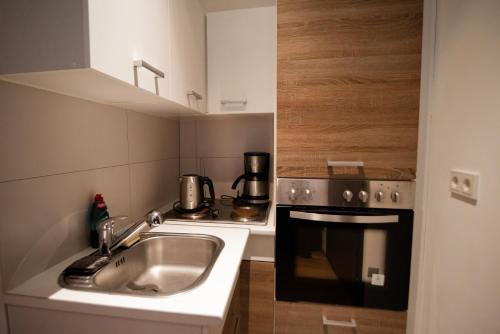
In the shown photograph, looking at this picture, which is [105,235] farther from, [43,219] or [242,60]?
[242,60]

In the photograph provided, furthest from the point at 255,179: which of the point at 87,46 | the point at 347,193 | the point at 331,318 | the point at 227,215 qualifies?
the point at 87,46

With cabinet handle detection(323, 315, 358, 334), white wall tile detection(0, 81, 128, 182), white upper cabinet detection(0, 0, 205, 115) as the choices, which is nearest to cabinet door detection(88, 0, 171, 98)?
white upper cabinet detection(0, 0, 205, 115)

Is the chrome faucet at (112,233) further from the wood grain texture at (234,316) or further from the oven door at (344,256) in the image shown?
the oven door at (344,256)

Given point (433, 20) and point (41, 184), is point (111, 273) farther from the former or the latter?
point (433, 20)

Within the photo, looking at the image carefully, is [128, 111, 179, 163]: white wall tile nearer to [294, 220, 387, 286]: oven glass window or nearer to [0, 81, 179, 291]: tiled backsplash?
[0, 81, 179, 291]: tiled backsplash

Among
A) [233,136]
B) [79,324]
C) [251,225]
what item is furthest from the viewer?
[233,136]

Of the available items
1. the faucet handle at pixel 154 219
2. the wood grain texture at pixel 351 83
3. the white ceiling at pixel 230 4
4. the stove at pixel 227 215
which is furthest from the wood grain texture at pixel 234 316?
the white ceiling at pixel 230 4

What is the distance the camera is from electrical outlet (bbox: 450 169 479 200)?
76cm

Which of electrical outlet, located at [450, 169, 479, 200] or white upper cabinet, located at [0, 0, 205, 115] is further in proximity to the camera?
electrical outlet, located at [450, 169, 479, 200]

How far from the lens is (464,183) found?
2.69 feet

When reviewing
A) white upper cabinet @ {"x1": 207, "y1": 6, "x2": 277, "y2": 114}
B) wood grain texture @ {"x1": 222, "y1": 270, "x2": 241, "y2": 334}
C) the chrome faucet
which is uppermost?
white upper cabinet @ {"x1": 207, "y1": 6, "x2": 277, "y2": 114}

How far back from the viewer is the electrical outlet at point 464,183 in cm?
76

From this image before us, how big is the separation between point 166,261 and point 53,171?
0.54m

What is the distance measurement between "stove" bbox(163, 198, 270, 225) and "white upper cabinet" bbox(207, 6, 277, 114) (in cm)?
52
